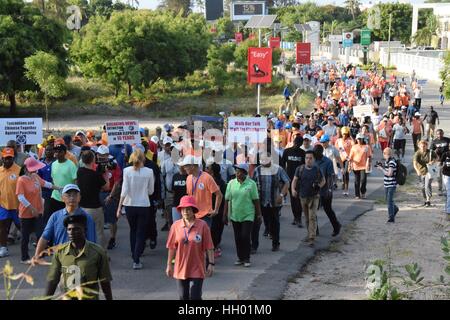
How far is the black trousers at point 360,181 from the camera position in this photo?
1496 centimetres


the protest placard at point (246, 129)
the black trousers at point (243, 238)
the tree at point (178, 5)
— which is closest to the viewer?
the black trousers at point (243, 238)

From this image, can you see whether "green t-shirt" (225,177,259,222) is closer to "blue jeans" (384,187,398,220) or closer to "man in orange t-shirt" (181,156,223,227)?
"man in orange t-shirt" (181,156,223,227)

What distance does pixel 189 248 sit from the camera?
6.69 meters

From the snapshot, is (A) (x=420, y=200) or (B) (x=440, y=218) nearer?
(B) (x=440, y=218)

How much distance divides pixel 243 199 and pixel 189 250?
2.77 m

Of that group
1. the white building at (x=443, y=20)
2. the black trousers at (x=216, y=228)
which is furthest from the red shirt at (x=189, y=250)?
the white building at (x=443, y=20)

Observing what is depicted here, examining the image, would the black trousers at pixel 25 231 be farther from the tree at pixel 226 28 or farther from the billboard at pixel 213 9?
the billboard at pixel 213 9

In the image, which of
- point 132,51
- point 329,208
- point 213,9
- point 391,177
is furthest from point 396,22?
point 329,208

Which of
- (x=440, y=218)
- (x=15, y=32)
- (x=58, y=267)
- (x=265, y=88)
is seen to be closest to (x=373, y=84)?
(x=265, y=88)

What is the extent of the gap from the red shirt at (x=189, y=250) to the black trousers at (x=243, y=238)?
2762 millimetres

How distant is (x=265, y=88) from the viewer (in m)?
46.9

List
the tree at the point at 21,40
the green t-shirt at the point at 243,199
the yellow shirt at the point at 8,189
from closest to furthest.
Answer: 1. the green t-shirt at the point at 243,199
2. the yellow shirt at the point at 8,189
3. the tree at the point at 21,40
